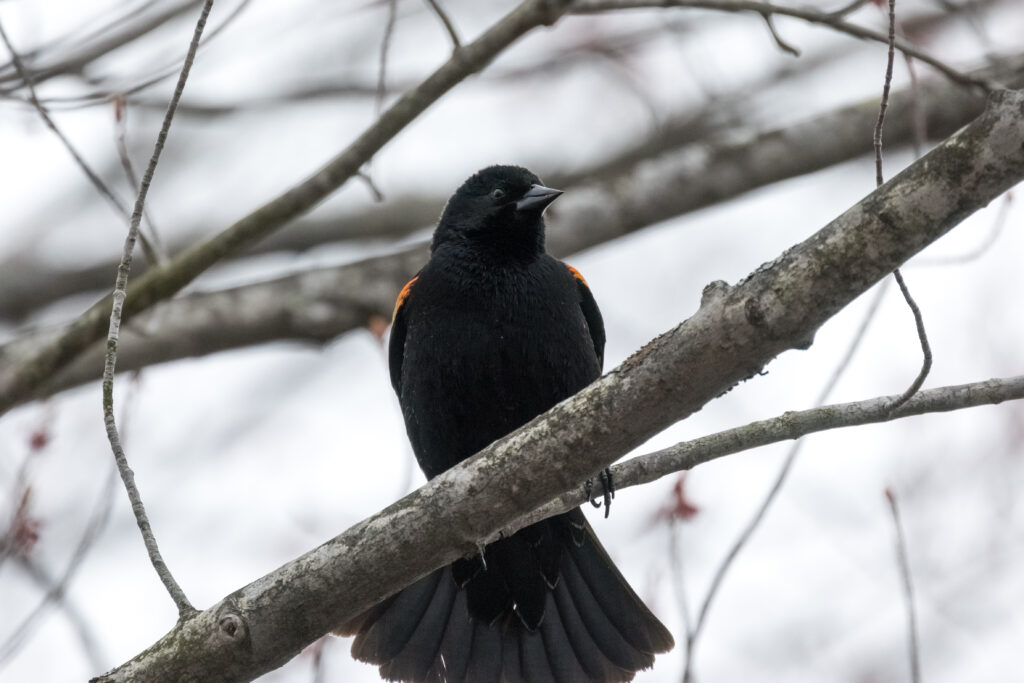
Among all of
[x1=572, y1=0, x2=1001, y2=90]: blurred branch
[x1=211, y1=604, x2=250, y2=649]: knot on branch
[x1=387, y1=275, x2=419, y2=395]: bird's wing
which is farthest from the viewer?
[x1=387, y1=275, x2=419, y2=395]: bird's wing

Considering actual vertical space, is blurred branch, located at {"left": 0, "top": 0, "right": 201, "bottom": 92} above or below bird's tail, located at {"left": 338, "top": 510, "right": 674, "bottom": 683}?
above

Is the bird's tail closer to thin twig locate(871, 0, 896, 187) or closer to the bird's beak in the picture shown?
the bird's beak

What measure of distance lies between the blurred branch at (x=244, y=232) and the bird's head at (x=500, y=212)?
2.68 ft

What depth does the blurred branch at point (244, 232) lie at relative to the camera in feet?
12.7

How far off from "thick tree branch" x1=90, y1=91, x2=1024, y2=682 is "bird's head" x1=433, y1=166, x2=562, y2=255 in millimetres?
1999

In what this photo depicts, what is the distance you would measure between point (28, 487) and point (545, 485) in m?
2.16

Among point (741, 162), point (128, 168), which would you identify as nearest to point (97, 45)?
point (128, 168)

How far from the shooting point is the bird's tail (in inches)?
165

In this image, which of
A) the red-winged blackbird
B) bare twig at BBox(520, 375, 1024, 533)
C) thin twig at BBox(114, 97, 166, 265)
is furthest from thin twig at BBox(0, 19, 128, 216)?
bare twig at BBox(520, 375, 1024, 533)

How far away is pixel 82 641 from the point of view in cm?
431

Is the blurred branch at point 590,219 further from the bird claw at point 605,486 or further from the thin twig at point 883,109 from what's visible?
the thin twig at point 883,109

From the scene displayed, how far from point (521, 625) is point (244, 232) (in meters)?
1.81

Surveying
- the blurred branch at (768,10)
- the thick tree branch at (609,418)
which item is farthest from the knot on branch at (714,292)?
the blurred branch at (768,10)

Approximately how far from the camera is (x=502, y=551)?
4246mm
